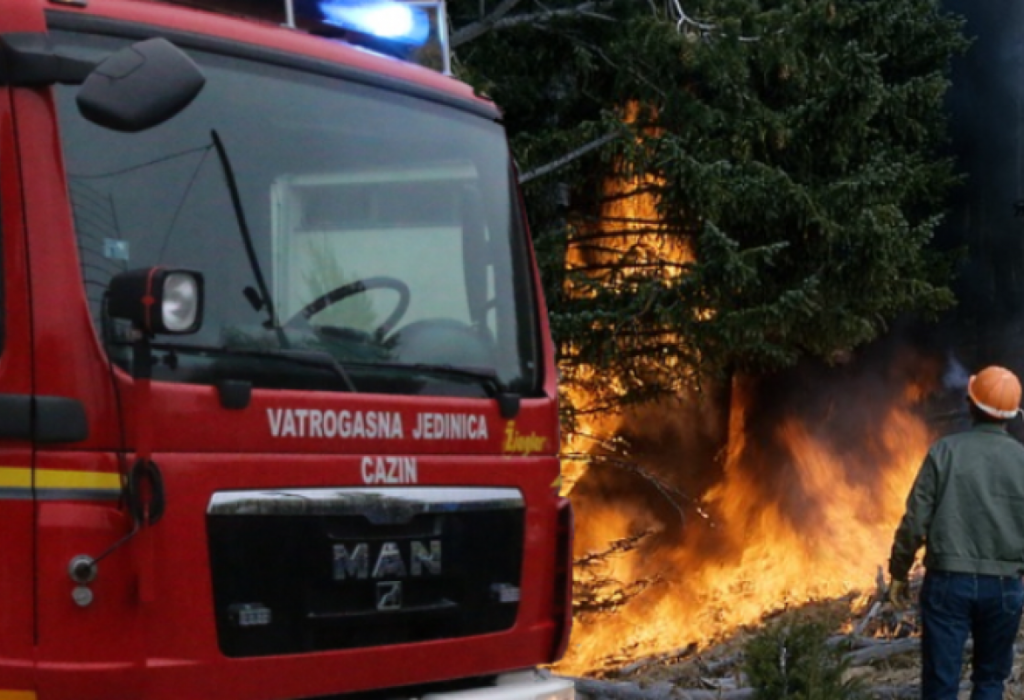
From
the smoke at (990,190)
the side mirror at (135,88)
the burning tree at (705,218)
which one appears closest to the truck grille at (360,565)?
the side mirror at (135,88)

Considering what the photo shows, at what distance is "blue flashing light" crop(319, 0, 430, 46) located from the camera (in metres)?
5.70

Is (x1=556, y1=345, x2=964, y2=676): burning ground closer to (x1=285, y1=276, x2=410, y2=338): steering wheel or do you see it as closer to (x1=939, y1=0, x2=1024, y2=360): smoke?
(x1=939, y1=0, x2=1024, y2=360): smoke

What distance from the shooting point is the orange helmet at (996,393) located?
7.23 m

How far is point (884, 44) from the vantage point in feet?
42.6

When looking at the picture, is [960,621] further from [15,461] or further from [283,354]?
[15,461]

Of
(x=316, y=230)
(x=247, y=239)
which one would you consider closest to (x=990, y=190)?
(x=316, y=230)

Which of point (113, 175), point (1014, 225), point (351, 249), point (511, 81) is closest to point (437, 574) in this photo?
point (351, 249)

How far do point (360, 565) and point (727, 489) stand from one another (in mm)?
9475

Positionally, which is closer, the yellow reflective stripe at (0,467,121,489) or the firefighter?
the yellow reflective stripe at (0,467,121,489)

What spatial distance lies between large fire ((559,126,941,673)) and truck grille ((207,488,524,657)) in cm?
593

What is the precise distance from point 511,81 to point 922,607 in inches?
218

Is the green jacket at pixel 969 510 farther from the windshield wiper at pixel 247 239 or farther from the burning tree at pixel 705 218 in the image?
the windshield wiper at pixel 247 239

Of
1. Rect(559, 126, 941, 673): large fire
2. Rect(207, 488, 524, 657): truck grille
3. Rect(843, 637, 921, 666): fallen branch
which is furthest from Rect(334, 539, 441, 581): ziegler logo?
Rect(559, 126, 941, 673): large fire

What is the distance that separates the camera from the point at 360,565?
4.98 m
